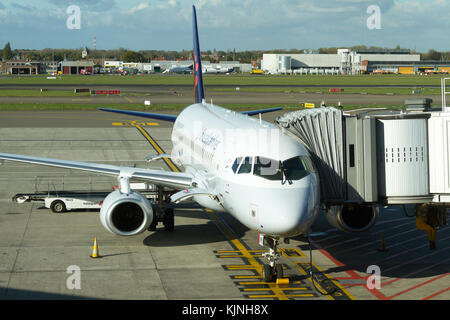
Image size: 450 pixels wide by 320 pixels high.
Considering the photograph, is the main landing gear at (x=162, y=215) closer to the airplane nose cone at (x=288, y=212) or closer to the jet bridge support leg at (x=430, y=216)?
the airplane nose cone at (x=288, y=212)

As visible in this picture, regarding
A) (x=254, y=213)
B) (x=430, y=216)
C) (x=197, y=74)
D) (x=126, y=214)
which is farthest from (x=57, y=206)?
(x=430, y=216)

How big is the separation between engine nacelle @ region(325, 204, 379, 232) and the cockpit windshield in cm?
458

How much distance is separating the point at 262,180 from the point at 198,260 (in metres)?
5.24

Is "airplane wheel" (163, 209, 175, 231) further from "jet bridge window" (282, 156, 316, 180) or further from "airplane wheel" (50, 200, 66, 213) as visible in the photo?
"jet bridge window" (282, 156, 316, 180)

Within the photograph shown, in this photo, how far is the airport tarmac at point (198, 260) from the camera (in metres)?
19.4

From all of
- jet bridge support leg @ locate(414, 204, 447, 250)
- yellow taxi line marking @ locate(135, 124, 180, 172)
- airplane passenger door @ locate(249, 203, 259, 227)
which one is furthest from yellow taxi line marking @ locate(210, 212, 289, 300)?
yellow taxi line marking @ locate(135, 124, 180, 172)

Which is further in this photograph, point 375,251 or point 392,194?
point 375,251

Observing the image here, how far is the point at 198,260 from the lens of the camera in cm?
2298

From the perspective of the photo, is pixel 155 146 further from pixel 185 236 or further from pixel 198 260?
pixel 198 260

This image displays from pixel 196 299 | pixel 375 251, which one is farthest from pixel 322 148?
pixel 196 299

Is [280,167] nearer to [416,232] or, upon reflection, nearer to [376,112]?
[376,112]

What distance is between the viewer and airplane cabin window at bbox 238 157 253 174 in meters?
20.0

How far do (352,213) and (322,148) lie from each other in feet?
12.7

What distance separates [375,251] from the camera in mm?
24562
